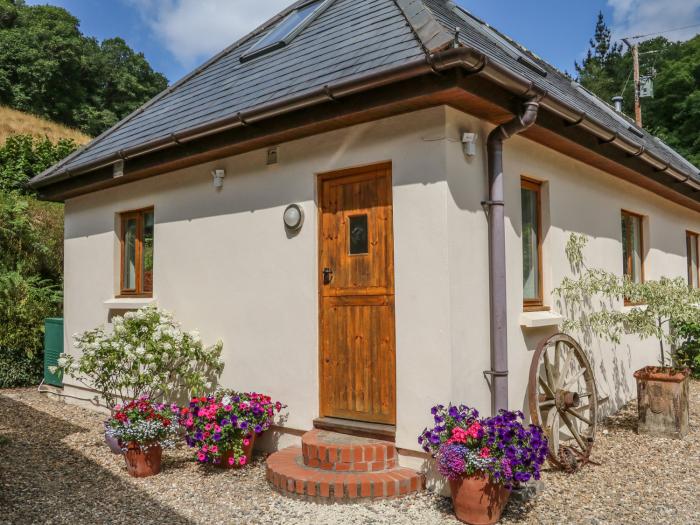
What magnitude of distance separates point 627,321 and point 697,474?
1.83 metres

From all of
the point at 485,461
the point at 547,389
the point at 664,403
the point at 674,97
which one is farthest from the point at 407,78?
the point at 674,97

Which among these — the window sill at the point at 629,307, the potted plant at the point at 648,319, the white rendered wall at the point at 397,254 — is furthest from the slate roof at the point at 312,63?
the window sill at the point at 629,307

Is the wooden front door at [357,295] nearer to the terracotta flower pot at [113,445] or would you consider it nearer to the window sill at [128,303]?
the terracotta flower pot at [113,445]

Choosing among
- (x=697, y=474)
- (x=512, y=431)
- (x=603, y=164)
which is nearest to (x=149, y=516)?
(x=512, y=431)

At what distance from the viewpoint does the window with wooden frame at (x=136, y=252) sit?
766 cm

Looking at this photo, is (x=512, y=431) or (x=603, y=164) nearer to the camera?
(x=512, y=431)

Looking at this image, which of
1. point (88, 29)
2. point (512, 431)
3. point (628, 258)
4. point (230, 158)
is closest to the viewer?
point (512, 431)

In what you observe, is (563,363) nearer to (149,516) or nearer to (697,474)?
(697,474)

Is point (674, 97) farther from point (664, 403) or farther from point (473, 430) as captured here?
point (473, 430)

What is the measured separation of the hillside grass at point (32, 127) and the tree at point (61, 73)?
206cm

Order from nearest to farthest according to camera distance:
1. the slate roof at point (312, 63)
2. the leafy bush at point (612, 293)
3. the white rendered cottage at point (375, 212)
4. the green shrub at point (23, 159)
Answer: the white rendered cottage at point (375, 212) → the slate roof at point (312, 63) → the leafy bush at point (612, 293) → the green shrub at point (23, 159)

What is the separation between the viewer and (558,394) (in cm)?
539

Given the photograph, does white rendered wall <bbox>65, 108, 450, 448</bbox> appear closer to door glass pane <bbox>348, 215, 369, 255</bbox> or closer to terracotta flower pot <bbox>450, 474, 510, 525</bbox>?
door glass pane <bbox>348, 215, 369, 255</bbox>

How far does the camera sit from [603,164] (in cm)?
693
